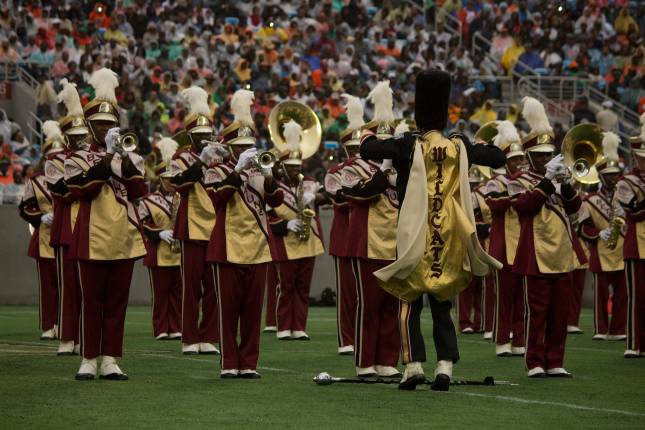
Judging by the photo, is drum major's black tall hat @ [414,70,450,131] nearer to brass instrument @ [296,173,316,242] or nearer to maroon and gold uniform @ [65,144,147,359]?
maroon and gold uniform @ [65,144,147,359]

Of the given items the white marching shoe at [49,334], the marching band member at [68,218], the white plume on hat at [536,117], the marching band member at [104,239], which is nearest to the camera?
the marching band member at [104,239]

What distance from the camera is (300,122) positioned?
1719 centimetres

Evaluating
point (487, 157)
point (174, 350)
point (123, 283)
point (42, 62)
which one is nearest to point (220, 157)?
point (123, 283)

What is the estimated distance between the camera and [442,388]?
34.5 feet

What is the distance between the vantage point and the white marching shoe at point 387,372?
1195 cm

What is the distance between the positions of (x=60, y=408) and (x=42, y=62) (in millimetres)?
18936

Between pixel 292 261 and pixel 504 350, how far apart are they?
387 centimetres

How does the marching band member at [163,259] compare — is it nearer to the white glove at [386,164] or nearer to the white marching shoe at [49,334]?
the white marching shoe at [49,334]

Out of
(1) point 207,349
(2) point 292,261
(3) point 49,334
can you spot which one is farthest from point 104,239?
(2) point 292,261

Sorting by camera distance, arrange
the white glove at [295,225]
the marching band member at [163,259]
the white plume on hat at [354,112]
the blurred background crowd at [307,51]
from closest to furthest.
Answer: the white plume on hat at [354,112] < the white glove at [295,225] < the marching band member at [163,259] < the blurred background crowd at [307,51]

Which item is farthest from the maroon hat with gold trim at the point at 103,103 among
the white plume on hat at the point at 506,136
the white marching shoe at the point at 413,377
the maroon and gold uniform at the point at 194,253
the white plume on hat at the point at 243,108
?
the white plume on hat at the point at 506,136

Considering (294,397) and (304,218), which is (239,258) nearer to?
(294,397)

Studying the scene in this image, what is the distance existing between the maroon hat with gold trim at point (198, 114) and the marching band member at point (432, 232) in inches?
151

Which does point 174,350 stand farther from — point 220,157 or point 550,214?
point 550,214
